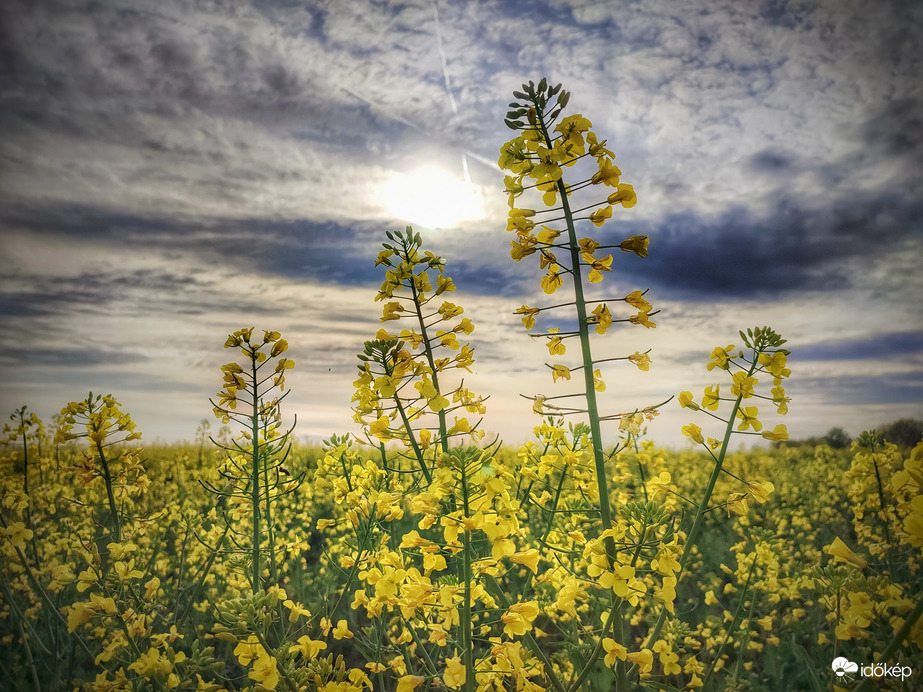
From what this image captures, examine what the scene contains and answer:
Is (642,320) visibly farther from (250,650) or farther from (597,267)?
(250,650)

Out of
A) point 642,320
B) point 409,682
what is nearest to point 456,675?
point 409,682

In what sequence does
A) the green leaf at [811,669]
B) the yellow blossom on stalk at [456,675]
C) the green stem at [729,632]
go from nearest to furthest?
1. the yellow blossom on stalk at [456,675]
2. the green leaf at [811,669]
3. the green stem at [729,632]

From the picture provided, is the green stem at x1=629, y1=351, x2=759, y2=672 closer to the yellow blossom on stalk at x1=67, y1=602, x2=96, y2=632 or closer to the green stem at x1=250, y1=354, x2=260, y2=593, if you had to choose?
the green stem at x1=250, y1=354, x2=260, y2=593

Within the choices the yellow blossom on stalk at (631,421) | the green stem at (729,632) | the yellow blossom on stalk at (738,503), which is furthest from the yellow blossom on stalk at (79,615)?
the green stem at (729,632)

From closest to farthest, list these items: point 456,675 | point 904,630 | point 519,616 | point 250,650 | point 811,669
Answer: point 904,630 < point 519,616 < point 250,650 < point 456,675 < point 811,669

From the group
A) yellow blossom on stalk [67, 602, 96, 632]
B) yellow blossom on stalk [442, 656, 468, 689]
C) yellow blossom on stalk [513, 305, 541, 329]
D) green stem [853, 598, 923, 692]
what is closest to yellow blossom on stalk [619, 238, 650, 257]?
yellow blossom on stalk [513, 305, 541, 329]

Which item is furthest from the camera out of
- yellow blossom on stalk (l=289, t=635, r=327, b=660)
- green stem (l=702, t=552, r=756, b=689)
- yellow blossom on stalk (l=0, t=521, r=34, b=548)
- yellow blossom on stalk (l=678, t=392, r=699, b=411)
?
green stem (l=702, t=552, r=756, b=689)

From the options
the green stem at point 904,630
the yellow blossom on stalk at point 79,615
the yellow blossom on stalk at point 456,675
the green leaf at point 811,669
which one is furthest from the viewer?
the green leaf at point 811,669

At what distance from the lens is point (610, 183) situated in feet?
8.61

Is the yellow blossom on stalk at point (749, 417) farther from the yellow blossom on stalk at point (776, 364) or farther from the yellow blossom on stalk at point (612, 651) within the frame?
the yellow blossom on stalk at point (612, 651)

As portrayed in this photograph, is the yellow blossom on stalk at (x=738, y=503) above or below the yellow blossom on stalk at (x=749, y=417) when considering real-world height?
below

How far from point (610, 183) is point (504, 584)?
15.9 feet

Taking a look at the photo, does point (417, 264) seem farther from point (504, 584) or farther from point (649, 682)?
point (504, 584)

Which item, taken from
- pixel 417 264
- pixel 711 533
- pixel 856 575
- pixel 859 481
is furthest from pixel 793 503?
pixel 417 264
